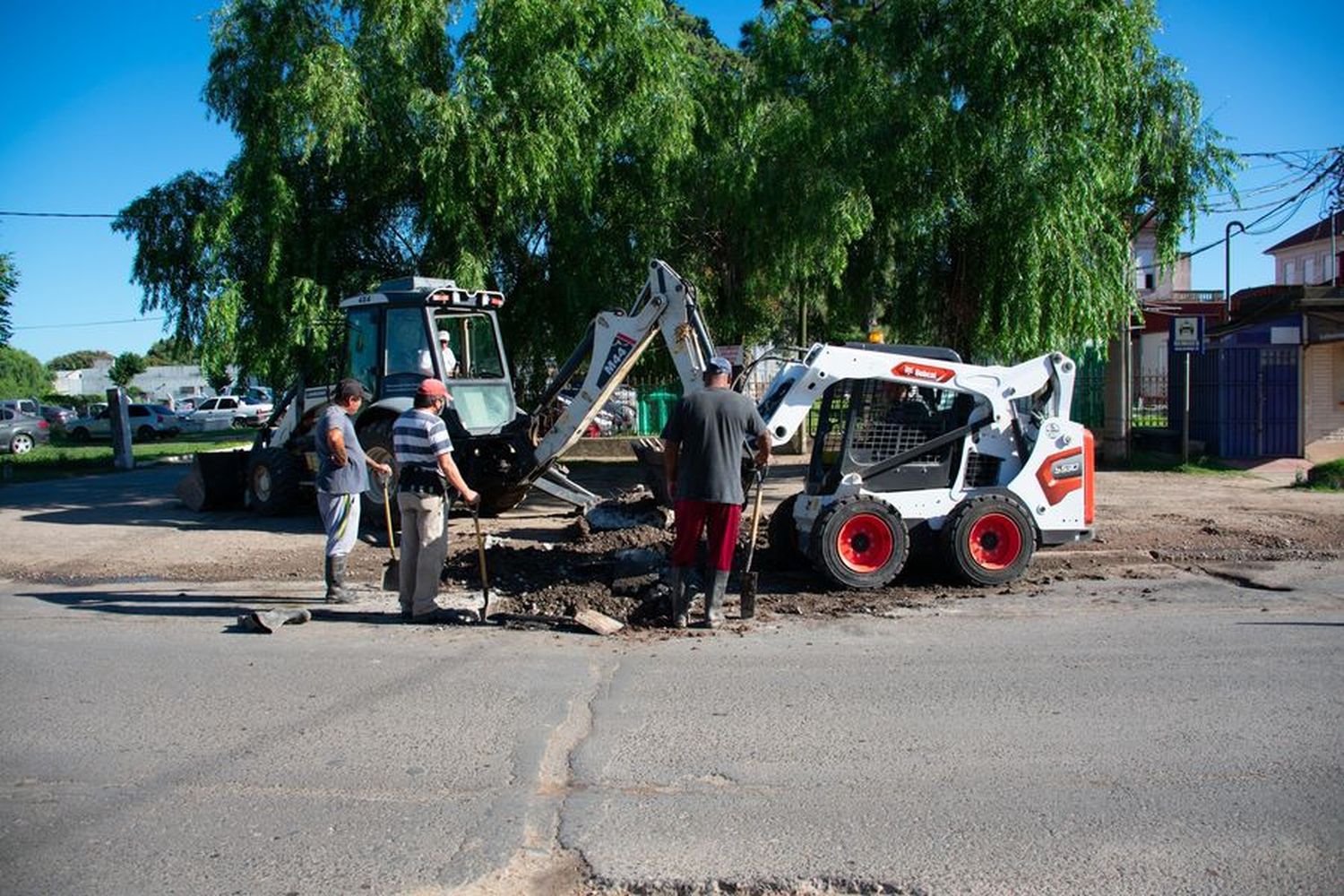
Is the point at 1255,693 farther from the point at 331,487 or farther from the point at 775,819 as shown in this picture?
the point at 331,487

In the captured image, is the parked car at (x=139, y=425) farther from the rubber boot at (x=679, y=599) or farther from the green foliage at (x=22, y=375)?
the rubber boot at (x=679, y=599)

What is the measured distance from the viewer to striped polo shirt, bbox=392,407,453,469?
25.7ft

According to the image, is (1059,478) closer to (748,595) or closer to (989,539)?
(989,539)

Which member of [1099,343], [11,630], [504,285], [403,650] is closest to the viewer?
[403,650]

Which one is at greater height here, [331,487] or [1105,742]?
[331,487]

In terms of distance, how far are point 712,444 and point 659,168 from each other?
958cm

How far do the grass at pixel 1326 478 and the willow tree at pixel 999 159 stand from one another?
3872 mm

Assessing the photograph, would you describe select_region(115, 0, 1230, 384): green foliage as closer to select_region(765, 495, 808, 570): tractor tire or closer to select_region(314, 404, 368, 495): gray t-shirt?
select_region(765, 495, 808, 570): tractor tire

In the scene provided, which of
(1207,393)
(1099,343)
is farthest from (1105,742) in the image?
(1207,393)

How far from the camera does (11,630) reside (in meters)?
8.02

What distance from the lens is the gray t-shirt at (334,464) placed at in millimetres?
8609

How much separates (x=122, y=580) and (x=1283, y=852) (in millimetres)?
9913

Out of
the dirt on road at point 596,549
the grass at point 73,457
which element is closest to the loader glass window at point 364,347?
the dirt on road at point 596,549

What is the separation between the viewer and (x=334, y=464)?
8.66 meters
